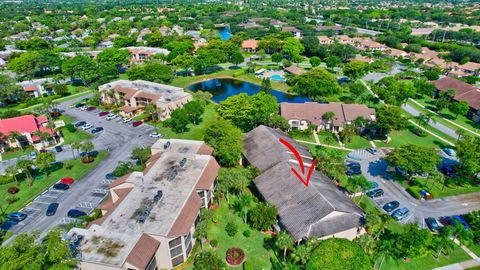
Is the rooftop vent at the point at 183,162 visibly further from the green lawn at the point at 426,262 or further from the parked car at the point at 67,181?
the green lawn at the point at 426,262

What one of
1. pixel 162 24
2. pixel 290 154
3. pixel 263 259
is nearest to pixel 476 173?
pixel 290 154

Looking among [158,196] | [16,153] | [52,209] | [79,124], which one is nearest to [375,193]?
[158,196]

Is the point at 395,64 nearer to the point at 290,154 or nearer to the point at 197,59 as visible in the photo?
the point at 197,59

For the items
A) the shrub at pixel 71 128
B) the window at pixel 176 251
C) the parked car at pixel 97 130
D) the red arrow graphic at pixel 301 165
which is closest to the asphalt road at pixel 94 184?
the parked car at pixel 97 130

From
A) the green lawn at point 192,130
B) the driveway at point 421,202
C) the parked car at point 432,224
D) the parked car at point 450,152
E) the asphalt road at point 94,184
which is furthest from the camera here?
the green lawn at point 192,130

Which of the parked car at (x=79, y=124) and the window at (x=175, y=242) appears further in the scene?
the parked car at (x=79, y=124)

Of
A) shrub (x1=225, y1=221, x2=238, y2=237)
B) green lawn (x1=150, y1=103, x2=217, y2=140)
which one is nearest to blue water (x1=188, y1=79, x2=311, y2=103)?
green lawn (x1=150, y1=103, x2=217, y2=140)

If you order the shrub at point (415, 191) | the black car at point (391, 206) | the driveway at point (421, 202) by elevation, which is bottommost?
the driveway at point (421, 202)

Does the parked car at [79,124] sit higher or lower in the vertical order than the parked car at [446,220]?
higher
